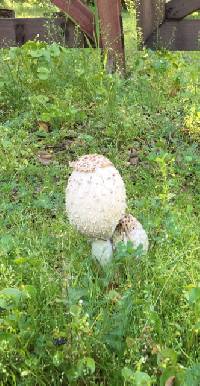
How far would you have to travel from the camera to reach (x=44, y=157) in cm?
505

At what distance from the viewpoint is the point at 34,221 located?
4070mm

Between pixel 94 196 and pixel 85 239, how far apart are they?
60 centimetres

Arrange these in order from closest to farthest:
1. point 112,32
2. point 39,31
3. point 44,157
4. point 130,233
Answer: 1. point 130,233
2. point 44,157
3. point 112,32
4. point 39,31

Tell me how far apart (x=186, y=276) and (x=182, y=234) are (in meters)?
0.62

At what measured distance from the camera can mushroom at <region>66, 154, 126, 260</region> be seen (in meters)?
2.89

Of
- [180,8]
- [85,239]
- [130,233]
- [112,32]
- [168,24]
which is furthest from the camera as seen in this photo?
[168,24]

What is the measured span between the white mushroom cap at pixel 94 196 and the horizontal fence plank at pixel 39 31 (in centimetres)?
386

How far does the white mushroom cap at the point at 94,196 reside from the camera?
2895 mm

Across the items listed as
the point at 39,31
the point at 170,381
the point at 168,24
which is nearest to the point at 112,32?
the point at 168,24

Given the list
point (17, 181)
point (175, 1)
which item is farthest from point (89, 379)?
point (175, 1)

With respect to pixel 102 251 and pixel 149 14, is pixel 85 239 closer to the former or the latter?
pixel 102 251

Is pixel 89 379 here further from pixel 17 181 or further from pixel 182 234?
pixel 17 181

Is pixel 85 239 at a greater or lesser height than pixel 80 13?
lesser

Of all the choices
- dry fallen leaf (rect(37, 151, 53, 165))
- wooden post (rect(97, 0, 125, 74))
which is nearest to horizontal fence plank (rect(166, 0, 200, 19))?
wooden post (rect(97, 0, 125, 74))
